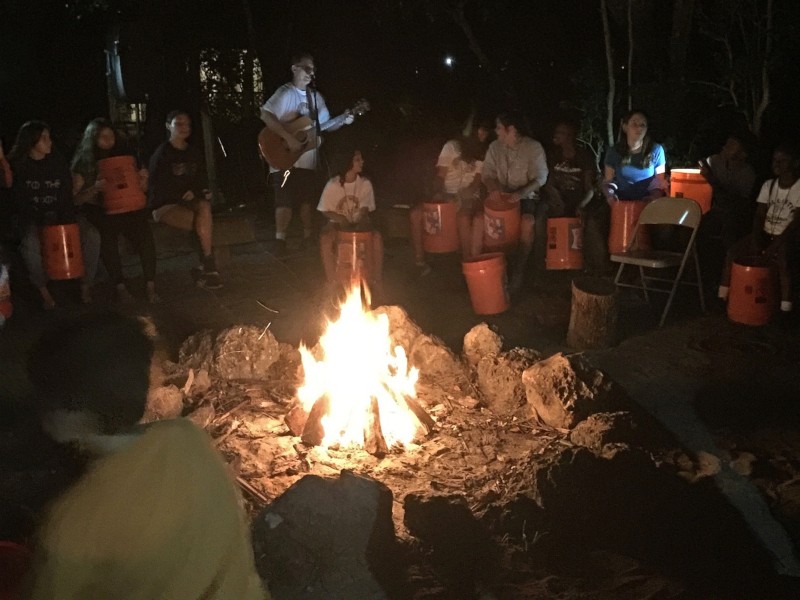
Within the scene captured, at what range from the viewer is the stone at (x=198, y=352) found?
5715mm

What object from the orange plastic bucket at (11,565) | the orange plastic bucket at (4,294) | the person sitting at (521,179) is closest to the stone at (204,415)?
the orange plastic bucket at (4,294)

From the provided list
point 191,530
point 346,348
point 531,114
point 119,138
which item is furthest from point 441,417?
point 531,114

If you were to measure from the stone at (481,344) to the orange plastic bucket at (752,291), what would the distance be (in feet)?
7.33

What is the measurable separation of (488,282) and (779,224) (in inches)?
98.8

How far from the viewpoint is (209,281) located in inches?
317

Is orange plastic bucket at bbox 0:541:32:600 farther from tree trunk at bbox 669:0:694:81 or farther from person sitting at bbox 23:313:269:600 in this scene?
tree trunk at bbox 669:0:694:81

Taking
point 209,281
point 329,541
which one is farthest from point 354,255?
point 329,541

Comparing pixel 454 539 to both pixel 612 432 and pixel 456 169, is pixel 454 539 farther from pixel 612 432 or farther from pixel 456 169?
pixel 456 169

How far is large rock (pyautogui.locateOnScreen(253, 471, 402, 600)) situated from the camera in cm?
339

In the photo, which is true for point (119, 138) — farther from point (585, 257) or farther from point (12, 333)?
point (585, 257)

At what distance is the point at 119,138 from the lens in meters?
7.63

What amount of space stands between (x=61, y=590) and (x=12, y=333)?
5376mm

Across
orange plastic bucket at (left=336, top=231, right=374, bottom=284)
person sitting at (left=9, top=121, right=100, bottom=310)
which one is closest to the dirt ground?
orange plastic bucket at (left=336, top=231, right=374, bottom=284)

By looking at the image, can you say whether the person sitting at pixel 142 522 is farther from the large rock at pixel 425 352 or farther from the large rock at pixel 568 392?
the large rock at pixel 425 352
